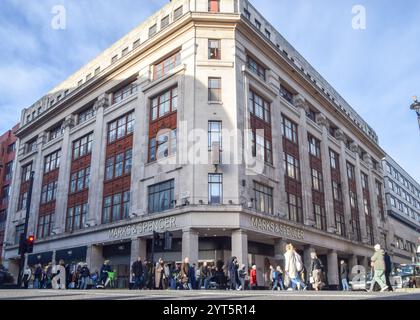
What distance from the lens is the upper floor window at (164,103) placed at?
3067cm

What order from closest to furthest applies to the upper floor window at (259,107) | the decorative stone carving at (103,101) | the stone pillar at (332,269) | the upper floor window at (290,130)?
the upper floor window at (259,107) → the upper floor window at (290,130) → the stone pillar at (332,269) → the decorative stone carving at (103,101)

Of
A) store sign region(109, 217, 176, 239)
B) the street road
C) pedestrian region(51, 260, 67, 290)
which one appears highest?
store sign region(109, 217, 176, 239)

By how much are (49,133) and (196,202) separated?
26.8 m

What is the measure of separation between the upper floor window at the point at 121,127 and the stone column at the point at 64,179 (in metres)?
6.88

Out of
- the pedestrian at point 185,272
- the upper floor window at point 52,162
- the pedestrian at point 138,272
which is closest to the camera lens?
the pedestrian at point 185,272

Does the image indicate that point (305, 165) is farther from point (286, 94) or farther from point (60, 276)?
point (60, 276)

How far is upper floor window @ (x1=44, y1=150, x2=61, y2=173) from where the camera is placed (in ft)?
141

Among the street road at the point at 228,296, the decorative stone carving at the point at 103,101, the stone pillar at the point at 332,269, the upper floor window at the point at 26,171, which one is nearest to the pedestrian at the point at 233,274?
the street road at the point at 228,296

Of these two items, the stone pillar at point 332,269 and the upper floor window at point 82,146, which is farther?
the upper floor window at point 82,146

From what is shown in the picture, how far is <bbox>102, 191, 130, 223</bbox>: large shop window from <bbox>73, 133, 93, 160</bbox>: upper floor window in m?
6.76

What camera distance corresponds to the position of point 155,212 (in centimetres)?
2867

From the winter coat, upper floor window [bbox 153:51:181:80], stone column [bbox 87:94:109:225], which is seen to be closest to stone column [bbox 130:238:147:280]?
stone column [bbox 87:94:109:225]

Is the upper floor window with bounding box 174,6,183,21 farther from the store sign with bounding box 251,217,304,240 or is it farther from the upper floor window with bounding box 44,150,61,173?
the upper floor window with bounding box 44,150,61,173

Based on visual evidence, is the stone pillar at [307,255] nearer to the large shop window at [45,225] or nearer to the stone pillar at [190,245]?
the stone pillar at [190,245]
